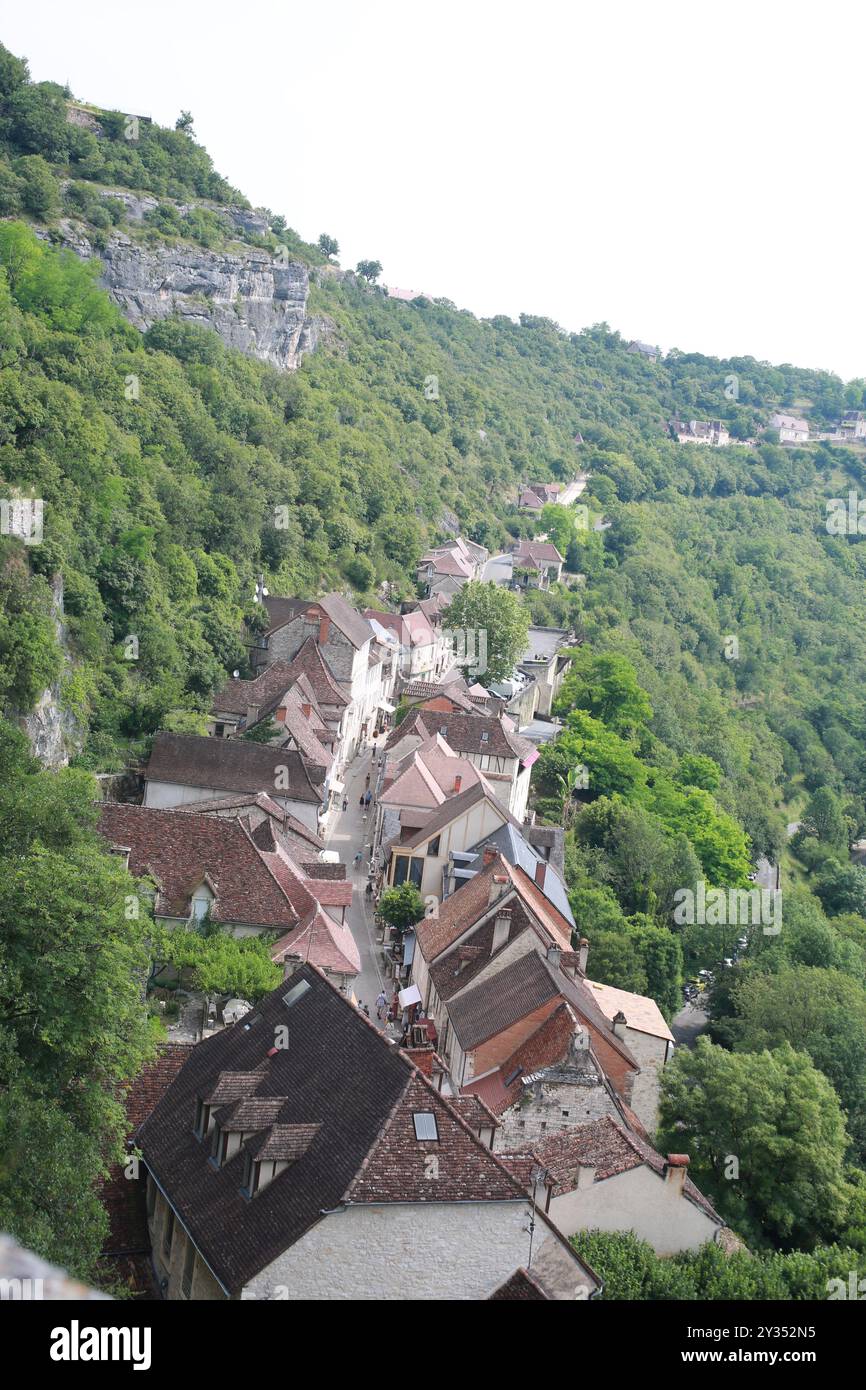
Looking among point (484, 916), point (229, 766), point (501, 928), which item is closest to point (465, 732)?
point (229, 766)

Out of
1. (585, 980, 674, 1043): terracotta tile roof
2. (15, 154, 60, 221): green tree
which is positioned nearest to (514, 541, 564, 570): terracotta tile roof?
(15, 154, 60, 221): green tree

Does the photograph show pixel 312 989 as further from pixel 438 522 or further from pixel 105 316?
pixel 438 522

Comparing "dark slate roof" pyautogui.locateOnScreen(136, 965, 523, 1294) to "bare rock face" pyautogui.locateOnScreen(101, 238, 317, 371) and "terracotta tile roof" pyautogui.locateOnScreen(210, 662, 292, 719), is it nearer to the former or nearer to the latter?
"terracotta tile roof" pyautogui.locateOnScreen(210, 662, 292, 719)

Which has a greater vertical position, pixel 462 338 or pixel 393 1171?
pixel 462 338

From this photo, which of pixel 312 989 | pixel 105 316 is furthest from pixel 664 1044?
pixel 105 316

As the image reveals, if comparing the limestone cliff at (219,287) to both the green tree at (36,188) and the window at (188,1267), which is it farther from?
the window at (188,1267)

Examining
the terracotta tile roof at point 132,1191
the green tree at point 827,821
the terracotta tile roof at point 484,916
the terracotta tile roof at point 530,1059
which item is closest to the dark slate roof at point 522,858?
the terracotta tile roof at point 484,916
